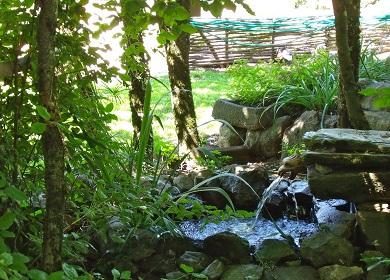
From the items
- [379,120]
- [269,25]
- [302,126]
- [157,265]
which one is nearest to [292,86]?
[302,126]

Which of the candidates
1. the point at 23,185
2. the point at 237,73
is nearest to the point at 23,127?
the point at 23,185

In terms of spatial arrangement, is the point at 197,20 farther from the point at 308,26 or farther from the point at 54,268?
the point at 54,268

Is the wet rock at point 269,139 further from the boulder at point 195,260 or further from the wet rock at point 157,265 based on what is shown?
the wet rock at point 157,265

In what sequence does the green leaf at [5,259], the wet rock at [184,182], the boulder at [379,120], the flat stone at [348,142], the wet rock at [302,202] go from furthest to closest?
the boulder at [379,120] < the wet rock at [184,182] < the wet rock at [302,202] < the flat stone at [348,142] < the green leaf at [5,259]

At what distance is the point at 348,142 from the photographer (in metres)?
3.22

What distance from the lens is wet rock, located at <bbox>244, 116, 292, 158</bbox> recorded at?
5695mm

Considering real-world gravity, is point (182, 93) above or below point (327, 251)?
above

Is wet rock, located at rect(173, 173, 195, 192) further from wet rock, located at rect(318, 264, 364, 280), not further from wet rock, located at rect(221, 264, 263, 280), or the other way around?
wet rock, located at rect(318, 264, 364, 280)

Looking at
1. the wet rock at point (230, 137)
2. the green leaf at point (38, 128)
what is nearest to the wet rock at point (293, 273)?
the green leaf at point (38, 128)

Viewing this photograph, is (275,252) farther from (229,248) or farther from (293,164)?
(293,164)

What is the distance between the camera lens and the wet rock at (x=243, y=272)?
2986 millimetres

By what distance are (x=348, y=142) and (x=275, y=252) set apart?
0.82 metres

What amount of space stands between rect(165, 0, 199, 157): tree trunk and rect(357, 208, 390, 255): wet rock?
6.58 feet

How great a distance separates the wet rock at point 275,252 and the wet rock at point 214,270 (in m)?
0.26
